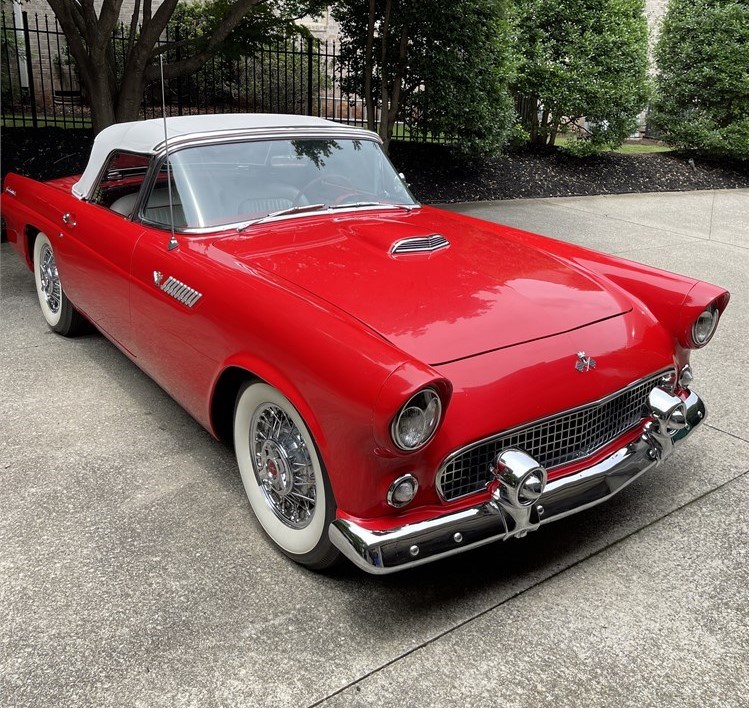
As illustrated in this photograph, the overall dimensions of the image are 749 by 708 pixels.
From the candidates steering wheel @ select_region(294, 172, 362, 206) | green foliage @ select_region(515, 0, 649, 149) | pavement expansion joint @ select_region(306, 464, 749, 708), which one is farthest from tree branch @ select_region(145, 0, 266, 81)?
pavement expansion joint @ select_region(306, 464, 749, 708)

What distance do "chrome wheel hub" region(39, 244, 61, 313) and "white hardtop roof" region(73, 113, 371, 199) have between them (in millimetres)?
637

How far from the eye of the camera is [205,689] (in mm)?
2145

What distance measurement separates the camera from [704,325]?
3.12 m

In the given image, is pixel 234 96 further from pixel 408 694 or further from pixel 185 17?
pixel 408 694

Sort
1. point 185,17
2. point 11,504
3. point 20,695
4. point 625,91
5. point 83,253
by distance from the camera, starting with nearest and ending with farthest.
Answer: point 20,695 → point 11,504 → point 83,253 → point 625,91 → point 185,17

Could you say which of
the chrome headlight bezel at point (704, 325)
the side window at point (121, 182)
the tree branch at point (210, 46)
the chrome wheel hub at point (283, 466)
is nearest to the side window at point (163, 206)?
the side window at point (121, 182)

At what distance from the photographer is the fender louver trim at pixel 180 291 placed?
3002mm

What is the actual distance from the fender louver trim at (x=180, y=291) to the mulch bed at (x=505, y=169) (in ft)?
23.2

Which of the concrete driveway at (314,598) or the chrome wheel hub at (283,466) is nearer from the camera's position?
the concrete driveway at (314,598)

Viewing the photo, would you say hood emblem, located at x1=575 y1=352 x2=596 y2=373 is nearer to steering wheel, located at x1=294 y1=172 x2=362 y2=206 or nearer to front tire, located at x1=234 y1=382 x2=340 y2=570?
front tire, located at x1=234 y1=382 x2=340 y2=570

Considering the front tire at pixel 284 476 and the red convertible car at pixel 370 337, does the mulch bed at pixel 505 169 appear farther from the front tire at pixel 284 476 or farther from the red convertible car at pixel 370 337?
the front tire at pixel 284 476

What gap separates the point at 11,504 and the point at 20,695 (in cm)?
109

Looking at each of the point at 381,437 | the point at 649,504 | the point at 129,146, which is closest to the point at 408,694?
the point at 381,437

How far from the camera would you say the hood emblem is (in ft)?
8.64
